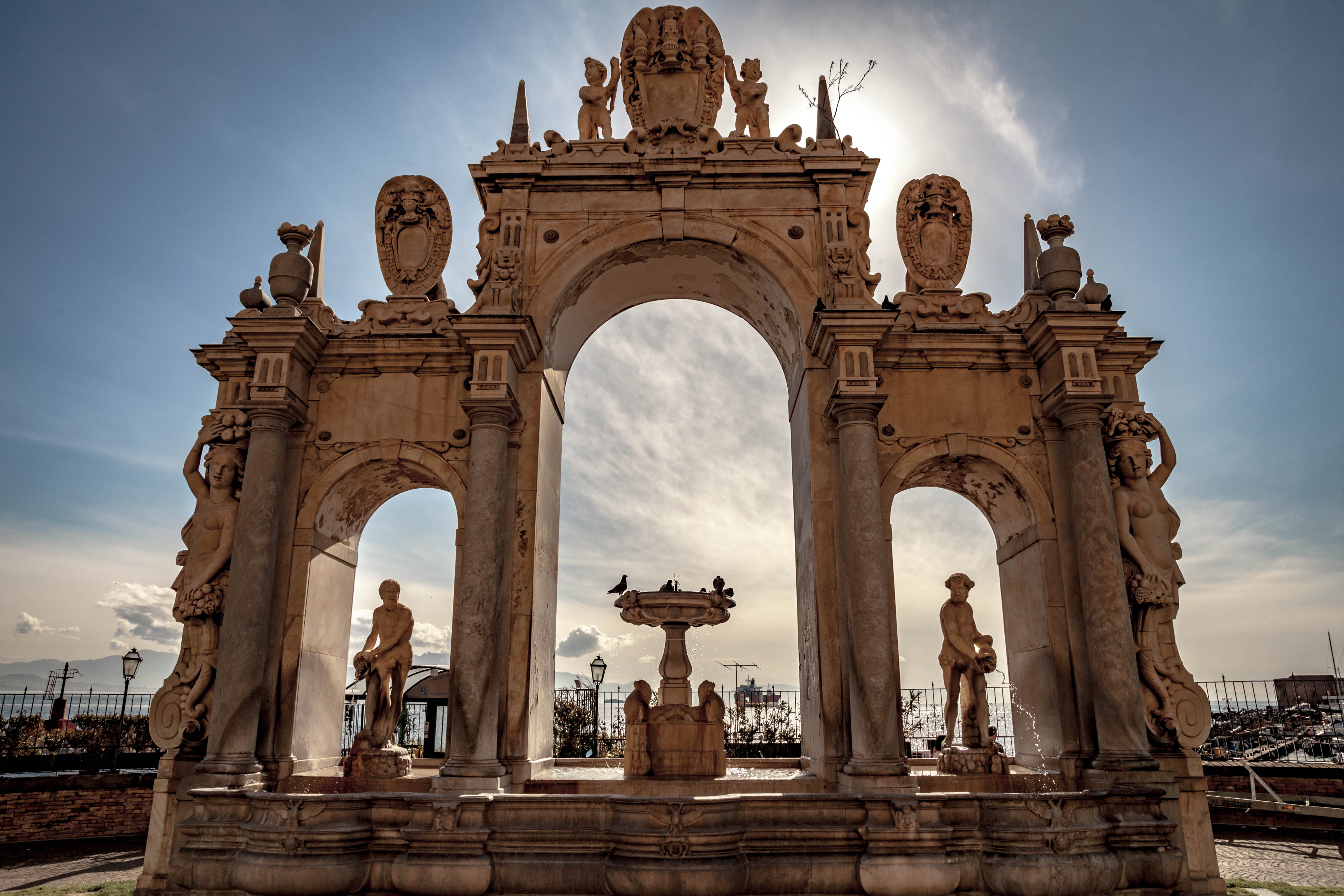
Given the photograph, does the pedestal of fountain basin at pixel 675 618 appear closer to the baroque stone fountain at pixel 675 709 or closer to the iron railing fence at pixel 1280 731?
the baroque stone fountain at pixel 675 709

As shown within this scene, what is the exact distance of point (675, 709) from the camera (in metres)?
11.7

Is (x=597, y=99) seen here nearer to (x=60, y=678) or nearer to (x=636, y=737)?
(x=636, y=737)

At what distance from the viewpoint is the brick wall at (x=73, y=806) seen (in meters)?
16.5

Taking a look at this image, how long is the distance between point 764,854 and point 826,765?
2.46 meters

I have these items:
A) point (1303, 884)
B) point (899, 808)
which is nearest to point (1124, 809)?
point (899, 808)

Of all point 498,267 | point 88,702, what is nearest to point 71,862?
point 88,702

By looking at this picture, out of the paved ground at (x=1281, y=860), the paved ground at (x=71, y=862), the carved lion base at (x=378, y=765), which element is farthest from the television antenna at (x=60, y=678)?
the paved ground at (x=1281, y=860)

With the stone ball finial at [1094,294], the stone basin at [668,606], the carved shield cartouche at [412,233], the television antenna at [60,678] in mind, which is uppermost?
the carved shield cartouche at [412,233]

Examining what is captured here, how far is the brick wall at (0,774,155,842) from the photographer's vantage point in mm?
16469

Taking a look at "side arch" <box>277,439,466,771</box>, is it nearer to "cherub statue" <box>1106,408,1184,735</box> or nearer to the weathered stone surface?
the weathered stone surface

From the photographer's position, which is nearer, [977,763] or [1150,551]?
[977,763]

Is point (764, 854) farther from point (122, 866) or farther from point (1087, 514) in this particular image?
point (122, 866)

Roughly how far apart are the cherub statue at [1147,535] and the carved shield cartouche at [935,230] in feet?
10.8

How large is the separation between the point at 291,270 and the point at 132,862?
10.7m
